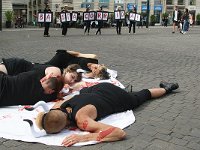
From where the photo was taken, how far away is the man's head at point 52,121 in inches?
159

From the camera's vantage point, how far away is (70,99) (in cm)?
468

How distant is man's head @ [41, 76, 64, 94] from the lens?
5.05m

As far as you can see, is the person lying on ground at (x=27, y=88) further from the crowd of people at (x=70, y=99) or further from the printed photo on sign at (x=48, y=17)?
the printed photo on sign at (x=48, y=17)

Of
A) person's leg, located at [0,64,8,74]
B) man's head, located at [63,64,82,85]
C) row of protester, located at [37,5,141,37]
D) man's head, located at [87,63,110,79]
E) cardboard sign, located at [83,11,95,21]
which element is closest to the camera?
man's head, located at [63,64,82,85]

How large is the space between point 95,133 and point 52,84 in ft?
3.93

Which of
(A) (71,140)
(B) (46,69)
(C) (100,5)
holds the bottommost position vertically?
(A) (71,140)

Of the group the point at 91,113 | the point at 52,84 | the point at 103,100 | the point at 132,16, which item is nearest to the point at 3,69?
the point at 52,84

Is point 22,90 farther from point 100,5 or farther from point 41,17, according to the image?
point 100,5

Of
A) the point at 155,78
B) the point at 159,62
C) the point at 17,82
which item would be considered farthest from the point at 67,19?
the point at 17,82

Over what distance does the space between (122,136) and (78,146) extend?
1.67 feet

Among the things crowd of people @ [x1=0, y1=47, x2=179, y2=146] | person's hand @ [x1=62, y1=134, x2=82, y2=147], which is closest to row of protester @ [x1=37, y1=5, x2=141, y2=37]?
crowd of people @ [x1=0, y1=47, x2=179, y2=146]

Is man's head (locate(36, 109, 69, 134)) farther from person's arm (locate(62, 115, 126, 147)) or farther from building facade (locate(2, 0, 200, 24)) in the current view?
building facade (locate(2, 0, 200, 24))

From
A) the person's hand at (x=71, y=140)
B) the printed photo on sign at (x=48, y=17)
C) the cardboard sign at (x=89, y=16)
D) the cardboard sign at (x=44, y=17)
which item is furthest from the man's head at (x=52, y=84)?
the cardboard sign at (x=89, y=16)

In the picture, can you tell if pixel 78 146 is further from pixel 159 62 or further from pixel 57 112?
pixel 159 62
